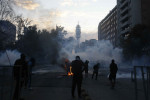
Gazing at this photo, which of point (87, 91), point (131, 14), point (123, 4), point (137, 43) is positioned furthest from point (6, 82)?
point (123, 4)

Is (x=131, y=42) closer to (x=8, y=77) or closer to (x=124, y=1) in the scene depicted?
(x=124, y=1)

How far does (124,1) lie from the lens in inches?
2484

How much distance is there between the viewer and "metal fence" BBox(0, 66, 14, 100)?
5.27m

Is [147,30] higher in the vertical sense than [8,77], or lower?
higher

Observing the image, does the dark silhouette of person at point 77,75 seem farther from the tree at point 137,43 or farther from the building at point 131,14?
the building at point 131,14

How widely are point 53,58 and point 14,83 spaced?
182 feet

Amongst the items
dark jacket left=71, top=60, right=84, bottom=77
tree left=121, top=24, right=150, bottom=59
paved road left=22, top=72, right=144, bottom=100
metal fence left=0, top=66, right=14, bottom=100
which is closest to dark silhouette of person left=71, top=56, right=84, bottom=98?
dark jacket left=71, top=60, right=84, bottom=77

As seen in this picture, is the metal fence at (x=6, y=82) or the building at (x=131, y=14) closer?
the metal fence at (x=6, y=82)

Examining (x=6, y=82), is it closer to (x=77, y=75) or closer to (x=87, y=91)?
(x=77, y=75)

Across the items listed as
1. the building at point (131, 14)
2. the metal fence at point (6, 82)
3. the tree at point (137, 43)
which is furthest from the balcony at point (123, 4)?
the metal fence at point (6, 82)

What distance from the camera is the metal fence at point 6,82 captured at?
207 inches

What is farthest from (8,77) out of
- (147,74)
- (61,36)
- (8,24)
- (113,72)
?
(61,36)

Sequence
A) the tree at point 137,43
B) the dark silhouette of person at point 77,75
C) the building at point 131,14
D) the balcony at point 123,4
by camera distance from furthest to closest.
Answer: the balcony at point 123,4 < the building at point 131,14 < the tree at point 137,43 < the dark silhouette of person at point 77,75

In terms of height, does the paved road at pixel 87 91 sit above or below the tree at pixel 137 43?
below
